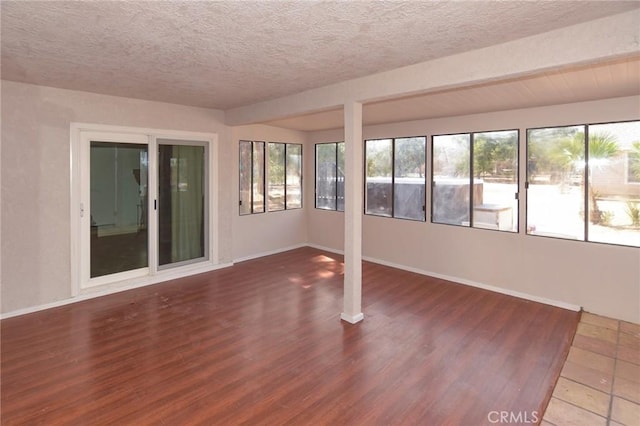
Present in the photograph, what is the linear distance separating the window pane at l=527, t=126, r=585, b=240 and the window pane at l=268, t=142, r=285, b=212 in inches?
176

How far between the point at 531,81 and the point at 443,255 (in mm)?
2932

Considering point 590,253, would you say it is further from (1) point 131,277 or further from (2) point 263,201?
(1) point 131,277

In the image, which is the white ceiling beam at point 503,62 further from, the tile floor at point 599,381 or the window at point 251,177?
the window at point 251,177

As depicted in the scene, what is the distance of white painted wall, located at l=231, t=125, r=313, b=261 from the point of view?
648cm

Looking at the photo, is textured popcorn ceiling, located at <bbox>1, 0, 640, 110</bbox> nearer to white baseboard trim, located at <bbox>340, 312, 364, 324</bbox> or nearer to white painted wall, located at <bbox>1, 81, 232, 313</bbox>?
white painted wall, located at <bbox>1, 81, 232, 313</bbox>

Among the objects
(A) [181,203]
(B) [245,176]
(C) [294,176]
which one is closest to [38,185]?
(A) [181,203]

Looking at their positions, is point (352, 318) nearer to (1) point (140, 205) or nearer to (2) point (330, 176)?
(1) point (140, 205)

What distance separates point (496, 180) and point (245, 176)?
4296mm

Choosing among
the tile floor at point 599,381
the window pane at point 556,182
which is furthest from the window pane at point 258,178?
the tile floor at point 599,381

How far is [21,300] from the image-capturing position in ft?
13.4

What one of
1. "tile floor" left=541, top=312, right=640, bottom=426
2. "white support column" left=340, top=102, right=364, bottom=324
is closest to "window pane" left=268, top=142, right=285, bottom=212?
"white support column" left=340, top=102, right=364, bottom=324

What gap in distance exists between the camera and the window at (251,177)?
6637 mm

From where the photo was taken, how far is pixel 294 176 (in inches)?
301

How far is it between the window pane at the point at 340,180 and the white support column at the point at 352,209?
11.0ft
